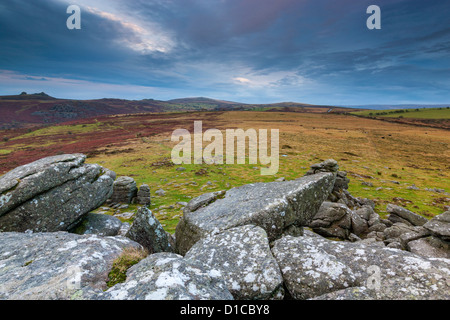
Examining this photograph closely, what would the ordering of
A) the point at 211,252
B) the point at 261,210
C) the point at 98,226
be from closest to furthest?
1. the point at 211,252
2. the point at 261,210
3. the point at 98,226

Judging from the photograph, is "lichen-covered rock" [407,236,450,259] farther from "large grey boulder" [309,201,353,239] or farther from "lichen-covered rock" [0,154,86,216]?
"lichen-covered rock" [0,154,86,216]

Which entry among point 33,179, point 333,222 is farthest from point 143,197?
point 333,222

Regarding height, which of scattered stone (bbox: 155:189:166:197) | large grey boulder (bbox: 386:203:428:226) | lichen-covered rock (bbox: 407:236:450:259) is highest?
lichen-covered rock (bbox: 407:236:450:259)

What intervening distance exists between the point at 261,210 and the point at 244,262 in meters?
2.96

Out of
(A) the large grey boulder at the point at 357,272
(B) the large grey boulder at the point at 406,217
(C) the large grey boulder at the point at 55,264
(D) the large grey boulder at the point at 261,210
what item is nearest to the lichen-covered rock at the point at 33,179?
(C) the large grey boulder at the point at 55,264

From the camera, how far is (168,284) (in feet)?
13.4

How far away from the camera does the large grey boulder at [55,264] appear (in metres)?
4.29

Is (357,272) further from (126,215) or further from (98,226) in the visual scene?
(126,215)

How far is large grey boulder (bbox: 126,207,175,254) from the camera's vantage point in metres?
7.99

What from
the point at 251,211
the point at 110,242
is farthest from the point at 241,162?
the point at 110,242

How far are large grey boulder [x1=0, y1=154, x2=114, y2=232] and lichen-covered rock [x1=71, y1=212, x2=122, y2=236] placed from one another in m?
0.60

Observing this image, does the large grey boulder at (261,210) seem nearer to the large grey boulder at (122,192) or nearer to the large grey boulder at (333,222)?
the large grey boulder at (333,222)

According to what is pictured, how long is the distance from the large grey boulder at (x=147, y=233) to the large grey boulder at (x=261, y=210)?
1279 mm

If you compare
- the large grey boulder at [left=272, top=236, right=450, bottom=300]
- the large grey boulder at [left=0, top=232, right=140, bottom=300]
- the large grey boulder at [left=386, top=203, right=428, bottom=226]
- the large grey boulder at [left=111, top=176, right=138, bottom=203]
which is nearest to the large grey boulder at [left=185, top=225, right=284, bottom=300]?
the large grey boulder at [left=272, top=236, right=450, bottom=300]
